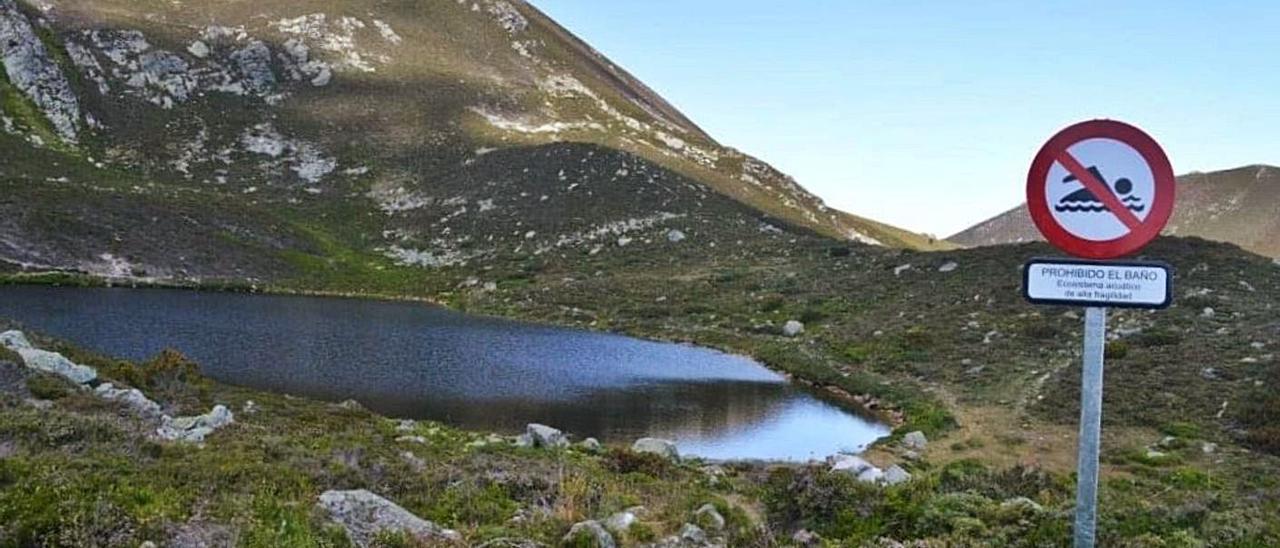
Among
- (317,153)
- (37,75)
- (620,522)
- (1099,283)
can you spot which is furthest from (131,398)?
(37,75)

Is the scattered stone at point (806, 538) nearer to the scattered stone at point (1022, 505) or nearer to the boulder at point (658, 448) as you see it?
the scattered stone at point (1022, 505)

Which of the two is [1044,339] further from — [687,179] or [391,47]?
[391,47]

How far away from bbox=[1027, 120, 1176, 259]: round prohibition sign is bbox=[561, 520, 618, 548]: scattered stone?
Result: 5.87m

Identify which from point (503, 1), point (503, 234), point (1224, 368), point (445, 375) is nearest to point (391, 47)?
point (503, 1)

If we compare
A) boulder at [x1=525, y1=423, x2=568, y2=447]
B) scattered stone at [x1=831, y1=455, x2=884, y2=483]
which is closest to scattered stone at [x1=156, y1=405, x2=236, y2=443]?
boulder at [x1=525, y1=423, x2=568, y2=447]

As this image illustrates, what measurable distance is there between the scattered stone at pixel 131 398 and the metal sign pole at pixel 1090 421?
17443mm

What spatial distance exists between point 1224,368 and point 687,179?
74933 millimetres

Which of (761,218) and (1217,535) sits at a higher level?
(761,218)

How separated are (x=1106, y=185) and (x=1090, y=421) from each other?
1895mm

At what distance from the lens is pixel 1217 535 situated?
9727 mm

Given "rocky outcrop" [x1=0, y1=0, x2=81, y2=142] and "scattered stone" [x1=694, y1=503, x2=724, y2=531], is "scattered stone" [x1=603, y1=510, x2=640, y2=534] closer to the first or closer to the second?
"scattered stone" [x1=694, y1=503, x2=724, y2=531]

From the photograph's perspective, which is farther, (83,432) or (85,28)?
(85,28)

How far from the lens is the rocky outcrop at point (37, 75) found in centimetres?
9444

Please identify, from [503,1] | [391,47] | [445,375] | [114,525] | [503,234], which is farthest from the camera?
[503,1]
